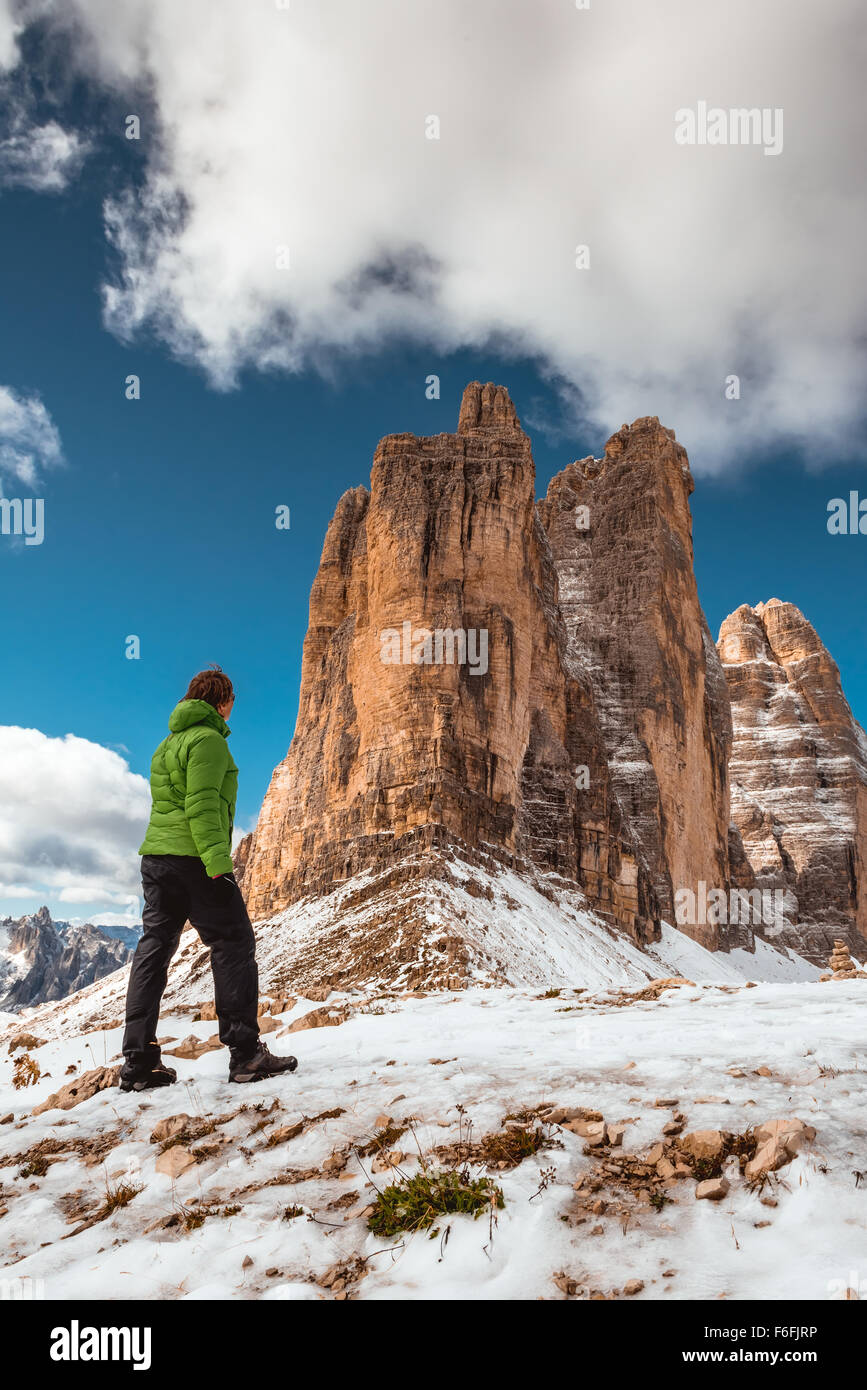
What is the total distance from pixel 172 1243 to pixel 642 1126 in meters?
2.14

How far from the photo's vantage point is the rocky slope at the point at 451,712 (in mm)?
33406

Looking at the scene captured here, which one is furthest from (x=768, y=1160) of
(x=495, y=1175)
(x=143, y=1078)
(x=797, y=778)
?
(x=797, y=778)

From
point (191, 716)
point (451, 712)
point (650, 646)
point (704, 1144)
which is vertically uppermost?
point (650, 646)

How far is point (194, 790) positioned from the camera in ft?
18.4

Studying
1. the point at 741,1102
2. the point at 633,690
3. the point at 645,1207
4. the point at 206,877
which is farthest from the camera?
the point at 633,690

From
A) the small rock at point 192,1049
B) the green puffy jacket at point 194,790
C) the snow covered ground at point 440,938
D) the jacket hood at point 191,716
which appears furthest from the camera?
the snow covered ground at point 440,938

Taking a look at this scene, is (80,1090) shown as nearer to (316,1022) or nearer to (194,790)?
(194,790)

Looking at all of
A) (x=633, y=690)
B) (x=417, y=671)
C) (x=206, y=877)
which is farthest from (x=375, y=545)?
(x=206, y=877)

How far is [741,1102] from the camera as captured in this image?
3932mm

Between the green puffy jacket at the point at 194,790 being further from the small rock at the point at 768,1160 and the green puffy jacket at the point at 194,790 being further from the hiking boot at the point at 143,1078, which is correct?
the small rock at the point at 768,1160

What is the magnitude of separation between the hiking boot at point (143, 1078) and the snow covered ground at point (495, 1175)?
0.38 ft

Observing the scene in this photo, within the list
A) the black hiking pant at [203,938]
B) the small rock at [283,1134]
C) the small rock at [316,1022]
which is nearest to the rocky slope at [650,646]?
the small rock at [316,1022]

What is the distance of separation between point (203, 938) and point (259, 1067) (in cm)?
98
